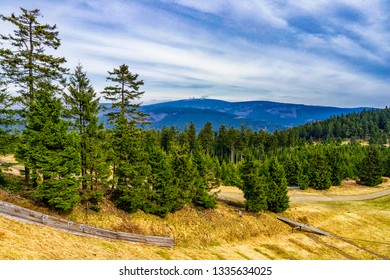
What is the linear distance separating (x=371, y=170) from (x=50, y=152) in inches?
3366

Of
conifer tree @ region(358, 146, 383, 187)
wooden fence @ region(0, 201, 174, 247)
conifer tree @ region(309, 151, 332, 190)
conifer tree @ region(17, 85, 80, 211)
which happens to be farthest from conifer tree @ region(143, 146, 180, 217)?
conifer tree @ region(358, 146, 383, 187)

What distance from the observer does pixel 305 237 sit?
123ft

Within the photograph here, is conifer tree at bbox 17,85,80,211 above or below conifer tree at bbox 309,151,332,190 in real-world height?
above

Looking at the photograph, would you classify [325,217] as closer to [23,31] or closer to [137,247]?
[137,247]

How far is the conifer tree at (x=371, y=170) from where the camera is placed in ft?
255

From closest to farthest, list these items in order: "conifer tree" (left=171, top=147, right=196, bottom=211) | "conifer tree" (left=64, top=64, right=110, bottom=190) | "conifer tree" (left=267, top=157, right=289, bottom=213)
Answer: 1. "conifer tree" (left=64, top=64, right=110, bottom=190)
2. "conifer tree" (left=171, top=147, right=196, bottom=211)
3. "conifer tree" (left=267, top=157, right=289, bottom=213)

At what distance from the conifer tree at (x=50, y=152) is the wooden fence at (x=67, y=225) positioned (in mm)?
2489

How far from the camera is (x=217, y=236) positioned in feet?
108

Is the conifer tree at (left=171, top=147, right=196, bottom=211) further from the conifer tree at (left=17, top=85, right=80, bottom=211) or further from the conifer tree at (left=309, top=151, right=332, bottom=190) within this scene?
the conifer tree at (left=309, top=151, right=332, bottom=190)

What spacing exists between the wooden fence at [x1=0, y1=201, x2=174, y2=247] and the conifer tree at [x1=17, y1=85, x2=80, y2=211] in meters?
2.49

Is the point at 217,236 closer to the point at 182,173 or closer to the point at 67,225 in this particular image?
the point at 182,173

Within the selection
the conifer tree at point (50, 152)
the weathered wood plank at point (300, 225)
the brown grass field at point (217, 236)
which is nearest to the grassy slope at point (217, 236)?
the brown grass field at point (217, 236)

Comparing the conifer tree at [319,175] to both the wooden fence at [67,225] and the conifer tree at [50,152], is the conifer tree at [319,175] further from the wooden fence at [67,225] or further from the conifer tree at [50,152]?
the conifer tree at [50,152]

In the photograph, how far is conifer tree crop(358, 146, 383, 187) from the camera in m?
77.9
